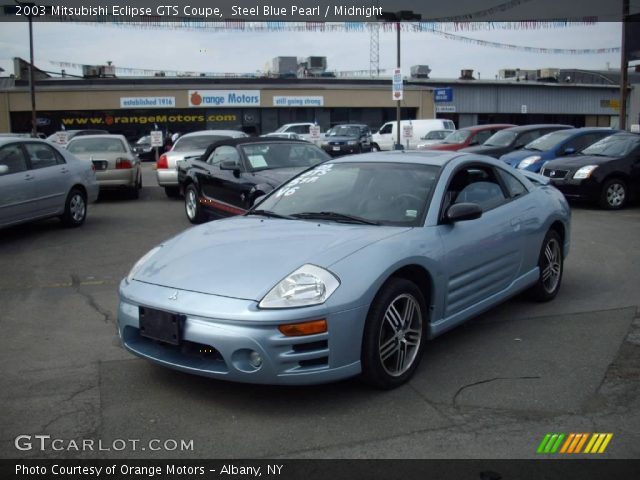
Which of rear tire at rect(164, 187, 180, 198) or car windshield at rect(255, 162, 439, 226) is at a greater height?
car windshield at rect(255, 162, 439, 226)

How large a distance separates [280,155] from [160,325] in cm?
694

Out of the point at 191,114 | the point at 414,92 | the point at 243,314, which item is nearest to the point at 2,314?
the point at 243,314

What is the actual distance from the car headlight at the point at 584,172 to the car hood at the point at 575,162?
117mm

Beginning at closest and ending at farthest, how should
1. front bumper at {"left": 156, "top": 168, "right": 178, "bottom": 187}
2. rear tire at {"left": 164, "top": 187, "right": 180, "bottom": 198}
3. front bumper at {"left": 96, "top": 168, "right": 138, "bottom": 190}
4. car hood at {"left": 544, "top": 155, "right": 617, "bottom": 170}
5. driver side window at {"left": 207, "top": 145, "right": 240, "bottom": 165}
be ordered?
driver side window at {"left": 207, "top": 145, "right": 240, "bottom": 165}, car hood at {"left": 544, "top": 155, "right": 617, "bottom": 170}, front bumper at {"left": 96, "top": 168, "right": 138, "bottom": 190}, front bumper at {"left": 156, "top": 168, "right": 178, "bottom": 187}, rear tire at {"left": 164, "top": 187, "right": 180, "bottom": 198}

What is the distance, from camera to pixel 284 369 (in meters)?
3.78

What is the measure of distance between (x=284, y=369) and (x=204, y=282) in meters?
0.73

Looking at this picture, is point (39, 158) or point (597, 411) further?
point (39, 158)

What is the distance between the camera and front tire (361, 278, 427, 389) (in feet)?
13.1

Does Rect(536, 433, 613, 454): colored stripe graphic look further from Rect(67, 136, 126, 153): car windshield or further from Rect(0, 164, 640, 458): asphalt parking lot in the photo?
Rect(67, 136, 126, 153): car windshield

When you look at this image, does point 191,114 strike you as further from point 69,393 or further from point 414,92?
point 69,393

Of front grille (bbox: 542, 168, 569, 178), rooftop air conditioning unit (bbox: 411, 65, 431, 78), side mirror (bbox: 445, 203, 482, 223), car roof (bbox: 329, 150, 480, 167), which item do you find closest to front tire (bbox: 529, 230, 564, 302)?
car roof (bbox: 329, 150, 480, 167)

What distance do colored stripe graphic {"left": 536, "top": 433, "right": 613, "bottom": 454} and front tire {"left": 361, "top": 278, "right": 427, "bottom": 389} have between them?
99 cm
